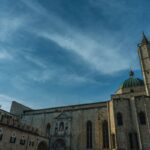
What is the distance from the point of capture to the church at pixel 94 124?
90.5 feet

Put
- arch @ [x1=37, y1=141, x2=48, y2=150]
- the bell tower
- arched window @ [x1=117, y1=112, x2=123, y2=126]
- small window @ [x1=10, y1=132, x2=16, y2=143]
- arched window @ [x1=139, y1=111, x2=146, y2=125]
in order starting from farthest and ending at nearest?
1. arch @ [x1=37, y1=141, x2=48, y2=150]
2. the bell tower
3. arched window @ [x1=117, y1=112, x2=123, y2=126]
4. arched window @ [x1=139, y1=111, x2=146, y2=125]
5. small window @ [x1=10, y1=132, x2=16, y2=143]

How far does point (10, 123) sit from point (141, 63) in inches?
1144

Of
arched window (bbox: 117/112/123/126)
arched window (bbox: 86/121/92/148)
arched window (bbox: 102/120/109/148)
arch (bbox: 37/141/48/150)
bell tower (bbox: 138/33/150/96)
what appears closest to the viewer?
arched window (bbox: 117/112/123/126)

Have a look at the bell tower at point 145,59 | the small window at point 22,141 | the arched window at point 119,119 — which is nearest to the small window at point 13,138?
the small window at point 22,141

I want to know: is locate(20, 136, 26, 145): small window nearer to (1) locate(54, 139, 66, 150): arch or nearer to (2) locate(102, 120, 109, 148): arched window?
(1) locate(54, 139, 66, 150): arch

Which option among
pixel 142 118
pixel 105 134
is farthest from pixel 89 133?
pixel 142 118

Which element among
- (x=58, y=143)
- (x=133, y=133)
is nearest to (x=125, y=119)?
(x=133, y=133)

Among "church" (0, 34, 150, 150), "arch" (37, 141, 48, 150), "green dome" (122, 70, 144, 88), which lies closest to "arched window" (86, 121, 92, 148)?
"church" (0, 34, 150, 150)

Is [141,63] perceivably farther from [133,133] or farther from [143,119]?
[133,133]

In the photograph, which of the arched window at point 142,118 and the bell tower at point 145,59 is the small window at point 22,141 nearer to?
the arched window at point 142,118

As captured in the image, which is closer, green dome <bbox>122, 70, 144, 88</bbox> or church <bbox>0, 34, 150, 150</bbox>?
church <bbox>0, 34, 150, 150</bbox>

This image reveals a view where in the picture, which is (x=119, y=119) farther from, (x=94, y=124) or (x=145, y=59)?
(x=145, y=59)

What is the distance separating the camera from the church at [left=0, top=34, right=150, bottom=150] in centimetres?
2758

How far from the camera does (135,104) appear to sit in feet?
99.8
